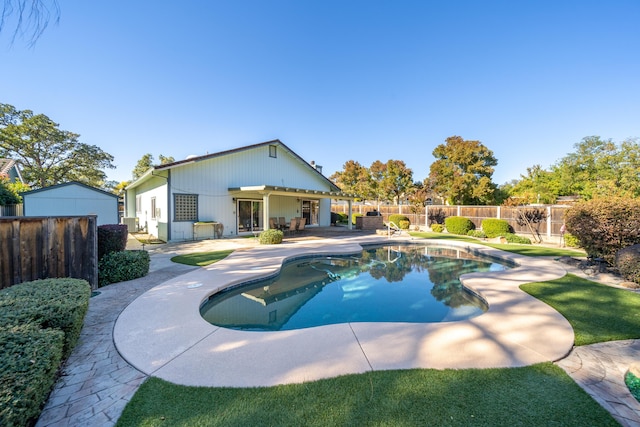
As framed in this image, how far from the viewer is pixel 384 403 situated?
93.0 inches

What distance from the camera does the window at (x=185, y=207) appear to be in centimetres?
1326

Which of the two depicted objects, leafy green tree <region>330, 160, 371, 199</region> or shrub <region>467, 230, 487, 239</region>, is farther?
leafy green tree <region>330, 160, 371, 199</region>

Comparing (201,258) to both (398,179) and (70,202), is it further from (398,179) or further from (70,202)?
(398,179)

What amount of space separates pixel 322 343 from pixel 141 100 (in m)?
15.9

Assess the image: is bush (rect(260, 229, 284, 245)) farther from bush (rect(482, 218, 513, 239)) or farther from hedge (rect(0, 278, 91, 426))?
bush (rect(482, 218, 513, 239))

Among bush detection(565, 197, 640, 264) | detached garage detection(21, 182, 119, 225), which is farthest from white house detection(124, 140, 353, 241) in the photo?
bush detection(565, 197, 640, 264)

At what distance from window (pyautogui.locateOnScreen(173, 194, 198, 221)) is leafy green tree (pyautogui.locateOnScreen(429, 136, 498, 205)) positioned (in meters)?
24.0

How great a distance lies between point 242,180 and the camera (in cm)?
1580

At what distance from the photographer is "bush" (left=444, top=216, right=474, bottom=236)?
1772 cm

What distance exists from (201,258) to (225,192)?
665cm

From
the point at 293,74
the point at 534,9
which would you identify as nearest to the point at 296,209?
the point at 293,74

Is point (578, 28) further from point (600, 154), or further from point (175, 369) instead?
point (600, 154)

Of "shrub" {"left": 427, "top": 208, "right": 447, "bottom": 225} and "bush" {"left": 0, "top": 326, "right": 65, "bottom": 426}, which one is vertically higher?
"shrub" {"left": 427, "top": 208, "right": 447, "bottom": 225}

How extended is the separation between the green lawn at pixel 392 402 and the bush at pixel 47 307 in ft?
4.28
